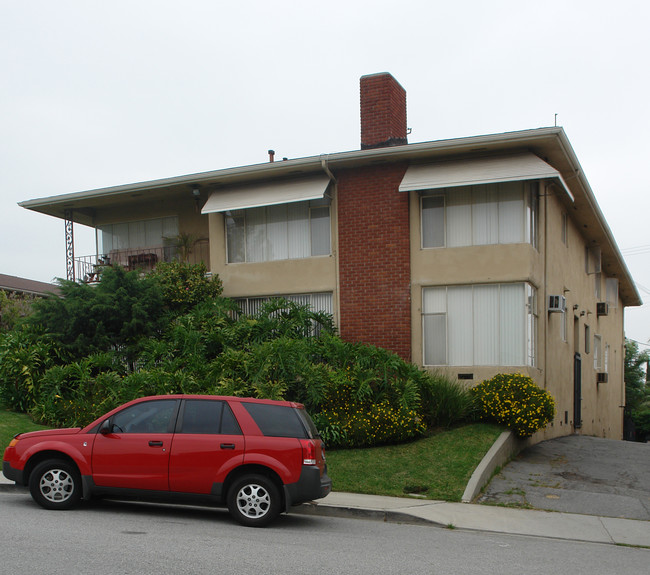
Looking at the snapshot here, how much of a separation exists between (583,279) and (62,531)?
20.9m

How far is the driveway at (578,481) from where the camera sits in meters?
11.0

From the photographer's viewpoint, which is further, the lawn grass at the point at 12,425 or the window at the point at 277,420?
the lawn grass at the point at 12,425

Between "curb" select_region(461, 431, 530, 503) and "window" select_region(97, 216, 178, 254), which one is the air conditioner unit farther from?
"window" select_region(97, 216, 178, 254)

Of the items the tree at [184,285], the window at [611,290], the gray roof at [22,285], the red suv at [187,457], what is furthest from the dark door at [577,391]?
the gray roof at [22,285]

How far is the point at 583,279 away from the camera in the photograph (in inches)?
973

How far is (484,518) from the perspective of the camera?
32.3 ft

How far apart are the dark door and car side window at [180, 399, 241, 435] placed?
16.1 metres

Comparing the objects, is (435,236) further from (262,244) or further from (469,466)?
(469,466)

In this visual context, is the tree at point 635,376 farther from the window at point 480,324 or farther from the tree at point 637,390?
the window at point 480,324

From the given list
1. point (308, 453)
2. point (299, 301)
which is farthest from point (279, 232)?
point (308, 453)

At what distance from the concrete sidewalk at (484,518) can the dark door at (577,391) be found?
41.6 feet

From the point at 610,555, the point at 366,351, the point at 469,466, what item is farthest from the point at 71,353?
the point at 610,555

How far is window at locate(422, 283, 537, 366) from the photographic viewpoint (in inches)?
630

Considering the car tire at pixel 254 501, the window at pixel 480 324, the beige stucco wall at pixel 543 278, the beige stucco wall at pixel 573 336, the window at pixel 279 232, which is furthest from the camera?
the beige stucco wall at pixel 573 336
